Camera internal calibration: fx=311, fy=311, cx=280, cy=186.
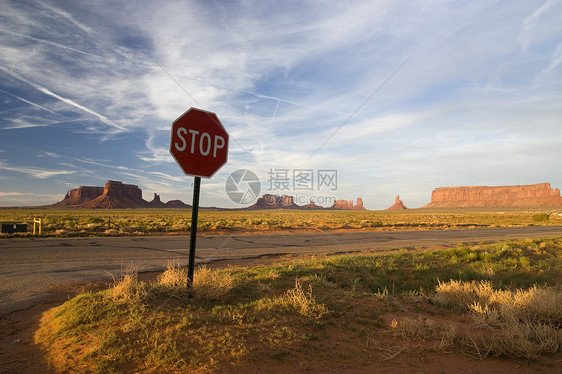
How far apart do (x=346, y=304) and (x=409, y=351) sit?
1.72 metres

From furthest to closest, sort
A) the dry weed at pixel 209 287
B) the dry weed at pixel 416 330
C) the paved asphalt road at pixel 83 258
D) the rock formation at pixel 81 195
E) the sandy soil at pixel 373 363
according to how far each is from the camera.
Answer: the rock formation at pixel 81 195 → the paved asphalt road at pixel 83 258 → the dry weed at pixel 209 287 → the dry weed at pixel 416 330 → the sandy soil at pixel 373 363

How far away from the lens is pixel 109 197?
513ft

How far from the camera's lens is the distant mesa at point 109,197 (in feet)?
502

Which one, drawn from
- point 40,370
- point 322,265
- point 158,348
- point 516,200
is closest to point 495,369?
point 158,348

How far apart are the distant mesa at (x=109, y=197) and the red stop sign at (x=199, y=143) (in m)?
163

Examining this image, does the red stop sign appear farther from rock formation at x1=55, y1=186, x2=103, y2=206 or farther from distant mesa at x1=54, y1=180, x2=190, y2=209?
rock formation at x1=55, y1=186, x2=103, y2=206

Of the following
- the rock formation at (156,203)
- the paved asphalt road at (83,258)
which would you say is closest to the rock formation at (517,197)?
the rock formation at (156,203)

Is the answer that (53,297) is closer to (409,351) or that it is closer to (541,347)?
(409,351)

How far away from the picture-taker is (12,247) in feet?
43.5

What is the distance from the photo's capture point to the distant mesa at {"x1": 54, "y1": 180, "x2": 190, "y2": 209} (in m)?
153

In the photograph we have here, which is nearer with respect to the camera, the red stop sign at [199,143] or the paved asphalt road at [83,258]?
the red stop sign at [199,143]

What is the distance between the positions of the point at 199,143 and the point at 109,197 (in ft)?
570

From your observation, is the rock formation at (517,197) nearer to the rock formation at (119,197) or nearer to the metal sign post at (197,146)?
the rock formation at (119,197)

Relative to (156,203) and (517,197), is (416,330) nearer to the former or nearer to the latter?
(156,203)
